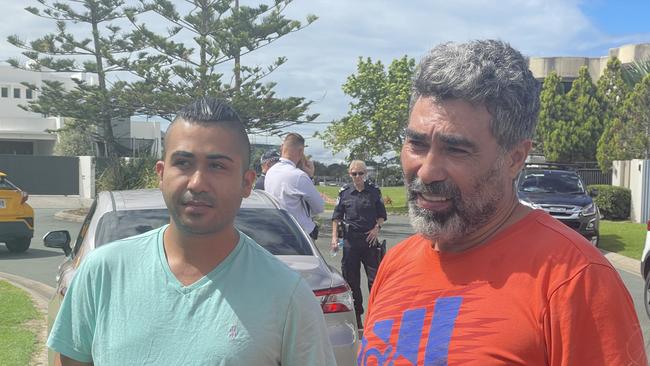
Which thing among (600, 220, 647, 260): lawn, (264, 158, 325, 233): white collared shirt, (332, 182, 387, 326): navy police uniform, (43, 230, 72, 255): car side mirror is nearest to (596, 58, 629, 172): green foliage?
(600, 220, 647, 260): lawn

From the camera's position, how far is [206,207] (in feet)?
5.86

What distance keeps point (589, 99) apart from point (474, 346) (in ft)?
104

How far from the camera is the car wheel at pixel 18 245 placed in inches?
493

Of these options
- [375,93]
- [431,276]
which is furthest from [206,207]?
[375,93]

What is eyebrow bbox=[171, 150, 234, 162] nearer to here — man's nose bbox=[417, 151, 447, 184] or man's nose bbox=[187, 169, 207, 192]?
man's nose bbox=[187, 169, 207, 192]

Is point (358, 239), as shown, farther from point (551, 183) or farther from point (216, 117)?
point (551, 183)

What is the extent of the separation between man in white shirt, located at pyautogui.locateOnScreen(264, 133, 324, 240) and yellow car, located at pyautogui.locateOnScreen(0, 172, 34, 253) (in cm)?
764

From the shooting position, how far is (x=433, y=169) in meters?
1.70

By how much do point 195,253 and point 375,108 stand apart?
84.7 feet

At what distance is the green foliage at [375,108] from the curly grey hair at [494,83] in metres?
24.0

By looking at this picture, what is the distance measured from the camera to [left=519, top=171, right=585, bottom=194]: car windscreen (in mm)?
14461

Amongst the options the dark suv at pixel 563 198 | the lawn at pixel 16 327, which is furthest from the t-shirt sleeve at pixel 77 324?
the dark suv at pixel 563 198

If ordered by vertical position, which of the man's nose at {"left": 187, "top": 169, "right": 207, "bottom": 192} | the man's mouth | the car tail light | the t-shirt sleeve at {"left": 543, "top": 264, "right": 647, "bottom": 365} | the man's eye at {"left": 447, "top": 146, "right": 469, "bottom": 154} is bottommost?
the car tail light

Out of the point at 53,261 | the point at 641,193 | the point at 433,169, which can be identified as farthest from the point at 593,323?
the point at 641,193
